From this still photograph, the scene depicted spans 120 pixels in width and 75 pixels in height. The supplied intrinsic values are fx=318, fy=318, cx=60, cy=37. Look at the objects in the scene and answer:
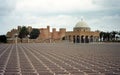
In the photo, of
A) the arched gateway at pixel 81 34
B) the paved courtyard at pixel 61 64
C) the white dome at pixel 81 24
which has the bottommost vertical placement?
the paved courtyard at pixel 61 64

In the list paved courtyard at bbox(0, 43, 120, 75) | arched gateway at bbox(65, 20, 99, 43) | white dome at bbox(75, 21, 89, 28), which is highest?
white dome at bbox(75, 21, 89, 28)

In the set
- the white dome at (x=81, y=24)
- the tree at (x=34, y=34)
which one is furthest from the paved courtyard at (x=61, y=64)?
the tree at (x=34, y=34)

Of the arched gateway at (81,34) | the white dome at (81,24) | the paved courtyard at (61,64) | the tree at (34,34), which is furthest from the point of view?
the tree at (34,34)

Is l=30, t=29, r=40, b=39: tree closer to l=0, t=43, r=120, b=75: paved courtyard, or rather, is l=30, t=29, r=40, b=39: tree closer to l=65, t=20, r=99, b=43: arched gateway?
l=65, t=20, r=99, b=43: arched gateway

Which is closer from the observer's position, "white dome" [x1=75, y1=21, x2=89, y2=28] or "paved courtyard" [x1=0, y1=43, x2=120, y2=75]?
"paved courtyard" [x1=0, y1=43, x2=120, y2=75]

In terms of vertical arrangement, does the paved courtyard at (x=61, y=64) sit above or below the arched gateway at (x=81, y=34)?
below

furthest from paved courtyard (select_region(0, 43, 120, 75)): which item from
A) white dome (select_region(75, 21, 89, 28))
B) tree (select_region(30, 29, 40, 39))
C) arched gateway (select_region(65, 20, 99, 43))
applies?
tree (select_region(30, 29, 40, 39))

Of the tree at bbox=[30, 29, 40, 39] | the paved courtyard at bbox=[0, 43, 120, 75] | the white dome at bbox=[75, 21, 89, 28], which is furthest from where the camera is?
the tree at bbox=[30, 29, 40, 39]

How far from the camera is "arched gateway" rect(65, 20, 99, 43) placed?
320 feet

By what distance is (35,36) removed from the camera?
105250mm

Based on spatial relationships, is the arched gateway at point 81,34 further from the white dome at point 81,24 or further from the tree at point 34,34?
the tree at point 34,34

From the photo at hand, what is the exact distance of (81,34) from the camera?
9712 centimetres

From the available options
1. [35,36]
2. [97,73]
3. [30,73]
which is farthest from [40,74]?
[35,36]

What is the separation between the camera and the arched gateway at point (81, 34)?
3841 inches
